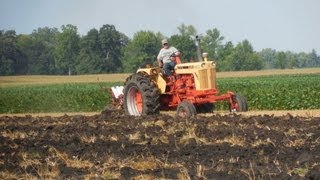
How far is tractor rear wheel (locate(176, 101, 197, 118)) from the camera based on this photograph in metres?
15.0

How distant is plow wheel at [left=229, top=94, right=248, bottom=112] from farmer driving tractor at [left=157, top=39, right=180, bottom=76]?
6.47 ft

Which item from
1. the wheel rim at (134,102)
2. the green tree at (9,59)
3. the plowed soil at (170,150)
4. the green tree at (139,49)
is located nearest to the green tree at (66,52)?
the green tree at (139,49)

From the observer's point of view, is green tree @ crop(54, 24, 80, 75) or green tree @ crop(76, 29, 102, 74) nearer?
green tree @ crop(76, 29, 102, 74)

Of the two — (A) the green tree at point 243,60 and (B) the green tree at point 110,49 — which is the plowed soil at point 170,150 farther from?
A: (A) the green tree at point 243,60

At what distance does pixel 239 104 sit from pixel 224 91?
12919 millimetres

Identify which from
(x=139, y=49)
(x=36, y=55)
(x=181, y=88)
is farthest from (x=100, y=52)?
(x=181, y=88)

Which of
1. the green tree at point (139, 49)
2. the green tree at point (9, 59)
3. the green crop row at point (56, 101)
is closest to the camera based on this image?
the green crop row at point (56, 101)

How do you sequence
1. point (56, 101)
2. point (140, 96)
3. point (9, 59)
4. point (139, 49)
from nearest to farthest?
point (140, 96) < point (56, 101) < point (9, 59) < point (139, 49)

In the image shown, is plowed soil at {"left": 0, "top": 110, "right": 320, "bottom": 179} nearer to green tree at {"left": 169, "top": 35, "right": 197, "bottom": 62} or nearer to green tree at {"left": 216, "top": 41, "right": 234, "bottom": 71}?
green tree at {"left": 169, "top": 35, "right": 197, "bottom": 62}

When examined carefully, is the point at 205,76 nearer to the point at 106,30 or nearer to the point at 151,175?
the point at 151,175

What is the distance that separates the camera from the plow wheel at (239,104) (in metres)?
16.0

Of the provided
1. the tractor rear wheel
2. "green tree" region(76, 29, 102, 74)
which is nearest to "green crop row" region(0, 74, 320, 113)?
the tractor rear wheel

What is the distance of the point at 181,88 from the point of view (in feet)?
52.4

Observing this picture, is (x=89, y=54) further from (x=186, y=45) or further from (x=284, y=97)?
(x=284, y=97)
